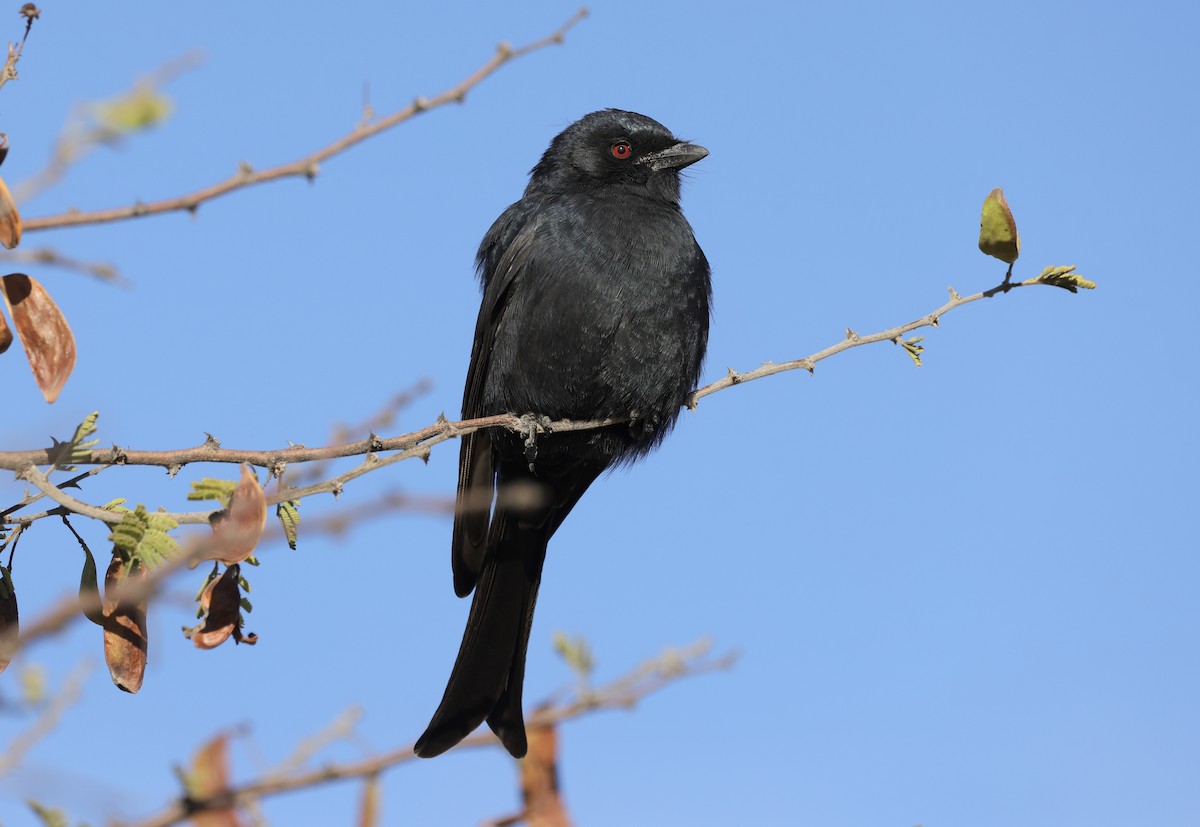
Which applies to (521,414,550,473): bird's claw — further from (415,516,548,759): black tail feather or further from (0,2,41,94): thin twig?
(0,2,41,94): thin twig

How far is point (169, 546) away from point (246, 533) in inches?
11.2

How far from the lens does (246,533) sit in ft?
6.19

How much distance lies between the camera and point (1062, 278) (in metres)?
3.08

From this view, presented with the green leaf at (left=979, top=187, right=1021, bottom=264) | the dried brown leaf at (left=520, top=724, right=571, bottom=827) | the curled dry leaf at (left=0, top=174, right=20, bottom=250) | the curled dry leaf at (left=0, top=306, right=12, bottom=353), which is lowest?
the dried brown leaf at (left=520, top=724, right=571, bottom=827)

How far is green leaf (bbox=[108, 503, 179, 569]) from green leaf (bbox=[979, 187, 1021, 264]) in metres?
1.77

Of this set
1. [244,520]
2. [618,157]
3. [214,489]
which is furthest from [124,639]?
[618,157]

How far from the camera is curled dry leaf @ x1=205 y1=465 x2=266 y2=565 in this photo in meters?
1.89

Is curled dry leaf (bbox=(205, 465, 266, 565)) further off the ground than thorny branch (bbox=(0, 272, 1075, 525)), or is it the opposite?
thorny branch (bbox=(0, 272, 1075, 525))

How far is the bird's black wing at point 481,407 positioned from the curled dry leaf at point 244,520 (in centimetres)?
304

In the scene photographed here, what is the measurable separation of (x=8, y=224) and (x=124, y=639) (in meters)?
0.89

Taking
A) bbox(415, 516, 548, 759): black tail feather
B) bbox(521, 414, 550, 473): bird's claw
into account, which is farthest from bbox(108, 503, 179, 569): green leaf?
bbox(521, 414, 550, 473): bird's claw

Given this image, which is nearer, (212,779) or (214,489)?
(212,779)

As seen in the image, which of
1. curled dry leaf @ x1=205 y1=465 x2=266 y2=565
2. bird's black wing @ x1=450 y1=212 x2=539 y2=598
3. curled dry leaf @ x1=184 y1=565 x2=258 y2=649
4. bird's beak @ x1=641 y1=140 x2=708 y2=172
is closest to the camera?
curled dry leaf @ x1=205 y1=465 x2=266 y2=565

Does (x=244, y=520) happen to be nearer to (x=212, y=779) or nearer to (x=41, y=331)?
(x=41, y=331)
